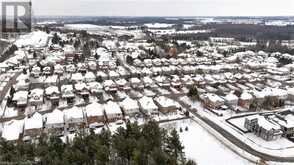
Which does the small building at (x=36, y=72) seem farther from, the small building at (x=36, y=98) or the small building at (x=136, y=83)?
the small building at (x=136, y=83)

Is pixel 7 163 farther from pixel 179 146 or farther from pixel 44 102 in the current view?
pixel 44 102

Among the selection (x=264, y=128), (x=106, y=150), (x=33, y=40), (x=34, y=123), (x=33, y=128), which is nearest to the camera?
(x=106, y=150)

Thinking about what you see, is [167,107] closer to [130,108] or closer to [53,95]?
[130,108]

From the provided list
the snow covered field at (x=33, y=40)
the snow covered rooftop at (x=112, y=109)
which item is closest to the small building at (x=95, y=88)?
the snow covered rooftop at (x=112, y=109)

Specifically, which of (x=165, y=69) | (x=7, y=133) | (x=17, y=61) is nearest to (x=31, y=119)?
(x=7, y=133)

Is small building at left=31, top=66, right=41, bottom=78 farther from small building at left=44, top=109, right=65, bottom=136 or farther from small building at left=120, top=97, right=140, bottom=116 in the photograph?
small building at left=120, top=97, right=140, bottom=116

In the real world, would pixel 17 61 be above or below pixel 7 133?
above

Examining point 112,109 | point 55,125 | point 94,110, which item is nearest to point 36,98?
point 55,125
